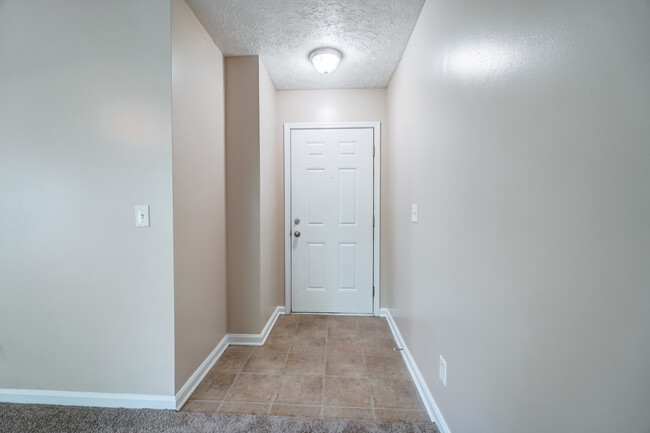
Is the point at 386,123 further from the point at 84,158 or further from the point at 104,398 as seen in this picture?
the point at 104,398

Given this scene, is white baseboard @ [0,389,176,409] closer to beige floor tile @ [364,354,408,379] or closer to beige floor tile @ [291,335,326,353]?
beige floor tile @ [291,335,326,353]

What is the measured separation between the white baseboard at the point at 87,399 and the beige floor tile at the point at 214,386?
0.19 m

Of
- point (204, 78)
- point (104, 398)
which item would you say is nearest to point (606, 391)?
point (104, 398)

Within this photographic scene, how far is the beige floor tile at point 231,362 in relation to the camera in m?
2.00

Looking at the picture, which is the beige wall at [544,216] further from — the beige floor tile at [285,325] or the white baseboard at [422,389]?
the beige floor tile at [285,325]

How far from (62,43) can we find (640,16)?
98.0 inches

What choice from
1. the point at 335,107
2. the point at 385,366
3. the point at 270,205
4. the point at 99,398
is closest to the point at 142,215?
the point at 99,398

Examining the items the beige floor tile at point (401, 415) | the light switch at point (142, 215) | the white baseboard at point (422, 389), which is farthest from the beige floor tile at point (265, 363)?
the light switch at point (142, 215)

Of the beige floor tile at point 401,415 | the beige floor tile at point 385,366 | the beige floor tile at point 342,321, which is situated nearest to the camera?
the beige floor tile at point 401,415

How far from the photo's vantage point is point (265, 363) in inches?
81.7

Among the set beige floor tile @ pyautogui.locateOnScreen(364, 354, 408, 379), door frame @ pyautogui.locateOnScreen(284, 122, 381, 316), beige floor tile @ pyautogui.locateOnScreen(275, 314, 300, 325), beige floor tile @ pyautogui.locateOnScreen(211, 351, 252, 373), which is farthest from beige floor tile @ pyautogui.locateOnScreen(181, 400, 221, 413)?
door frame @ pyautogui.locateOnScreen(284, 122, 381, 316)

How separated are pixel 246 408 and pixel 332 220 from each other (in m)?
A: 1.87

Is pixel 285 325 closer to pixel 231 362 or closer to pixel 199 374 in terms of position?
pixel 231 362

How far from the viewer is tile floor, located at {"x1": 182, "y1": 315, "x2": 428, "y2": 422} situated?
5.20ft
